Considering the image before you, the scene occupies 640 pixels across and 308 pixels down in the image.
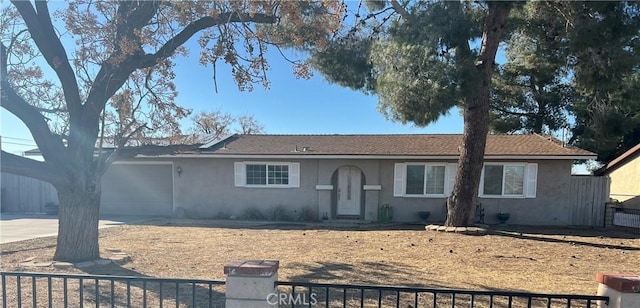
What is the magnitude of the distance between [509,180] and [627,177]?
7.68m

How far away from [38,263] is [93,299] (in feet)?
8.59

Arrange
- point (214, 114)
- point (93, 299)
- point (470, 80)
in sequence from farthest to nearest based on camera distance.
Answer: point (214, 114), point (470, 80), point (93, 299)

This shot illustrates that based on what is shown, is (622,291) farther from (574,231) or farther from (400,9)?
(574,231)

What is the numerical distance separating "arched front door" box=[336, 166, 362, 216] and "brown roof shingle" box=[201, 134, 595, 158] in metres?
1.04

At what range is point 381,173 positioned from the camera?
45.1 feet

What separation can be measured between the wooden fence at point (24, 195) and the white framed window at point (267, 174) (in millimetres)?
8807

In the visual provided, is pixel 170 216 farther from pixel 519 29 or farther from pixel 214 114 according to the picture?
pixel 214 114

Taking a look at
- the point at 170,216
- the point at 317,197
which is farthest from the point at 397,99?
the point at 170,216

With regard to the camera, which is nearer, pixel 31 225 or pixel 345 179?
pixel 31 225

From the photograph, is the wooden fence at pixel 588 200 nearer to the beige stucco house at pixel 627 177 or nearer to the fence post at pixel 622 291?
the beige stucco house at pixel 627 177

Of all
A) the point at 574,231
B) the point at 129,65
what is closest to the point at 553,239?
the point at 574,231

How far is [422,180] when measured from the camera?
1361 centimetres

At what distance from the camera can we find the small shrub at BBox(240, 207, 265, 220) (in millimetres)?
13898

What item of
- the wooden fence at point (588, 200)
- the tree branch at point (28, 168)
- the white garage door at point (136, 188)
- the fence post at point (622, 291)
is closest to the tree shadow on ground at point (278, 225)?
the white garage door at point (136, 188)
